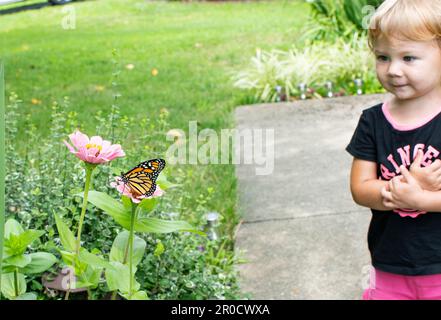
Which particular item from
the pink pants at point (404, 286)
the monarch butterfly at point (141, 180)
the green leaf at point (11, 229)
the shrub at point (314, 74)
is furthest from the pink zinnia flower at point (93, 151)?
the shrub at point (314, 74)

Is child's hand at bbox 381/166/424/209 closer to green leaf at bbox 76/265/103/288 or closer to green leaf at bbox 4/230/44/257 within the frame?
green leaf at bbox 76/265/103/288

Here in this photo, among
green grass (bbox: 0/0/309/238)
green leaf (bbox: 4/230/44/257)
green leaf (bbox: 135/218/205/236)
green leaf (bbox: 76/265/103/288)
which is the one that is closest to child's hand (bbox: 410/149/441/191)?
green leaf (bbox: 135/218/205/236)

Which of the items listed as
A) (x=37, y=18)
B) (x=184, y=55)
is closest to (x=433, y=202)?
(x=184, y=55)

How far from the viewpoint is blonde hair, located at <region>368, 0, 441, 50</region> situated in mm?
1937

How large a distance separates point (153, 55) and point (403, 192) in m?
7.20

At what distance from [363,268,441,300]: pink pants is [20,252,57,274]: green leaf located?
92cm

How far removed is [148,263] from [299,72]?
4.12m

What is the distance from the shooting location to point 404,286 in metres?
2.16

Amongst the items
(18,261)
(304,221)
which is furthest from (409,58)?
(304,221)

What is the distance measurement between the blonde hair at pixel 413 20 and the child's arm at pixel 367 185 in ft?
1.18

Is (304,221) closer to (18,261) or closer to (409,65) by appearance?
(409,65)

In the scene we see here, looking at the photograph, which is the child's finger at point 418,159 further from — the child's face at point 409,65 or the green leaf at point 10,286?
the green leaf at point 10,286

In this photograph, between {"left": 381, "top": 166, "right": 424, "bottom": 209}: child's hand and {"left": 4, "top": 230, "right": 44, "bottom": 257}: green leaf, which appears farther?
{"left": 381, "top": 166, "right": 424, "bottom": 209}: child's hand

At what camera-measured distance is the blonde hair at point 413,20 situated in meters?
1.94
